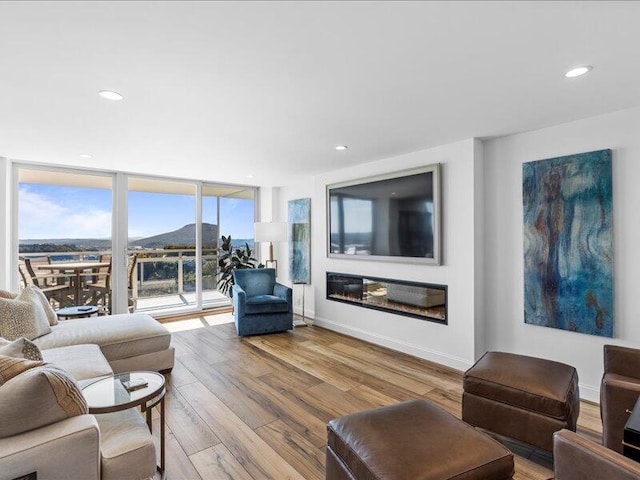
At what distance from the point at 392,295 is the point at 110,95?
3.42m

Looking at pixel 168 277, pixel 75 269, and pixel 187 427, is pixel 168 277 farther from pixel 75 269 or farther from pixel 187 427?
pixel 187 427

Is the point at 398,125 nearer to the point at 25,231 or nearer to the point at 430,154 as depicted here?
the point at 430,154

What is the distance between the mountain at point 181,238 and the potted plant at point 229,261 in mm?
246

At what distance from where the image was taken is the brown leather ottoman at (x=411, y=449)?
1.28 m

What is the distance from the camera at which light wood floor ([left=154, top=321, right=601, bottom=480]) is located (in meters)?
2.03

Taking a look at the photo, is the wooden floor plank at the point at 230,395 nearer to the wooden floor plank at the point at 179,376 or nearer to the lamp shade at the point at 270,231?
the wooden floor plank at the point at 179,376

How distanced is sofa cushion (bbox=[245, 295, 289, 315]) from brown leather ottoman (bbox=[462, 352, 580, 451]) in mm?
2881

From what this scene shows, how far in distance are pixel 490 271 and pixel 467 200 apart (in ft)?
2.53

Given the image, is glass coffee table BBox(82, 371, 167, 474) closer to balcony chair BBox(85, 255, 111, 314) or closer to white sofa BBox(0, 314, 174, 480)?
white sofa BBox(0, 314, 174, 480)

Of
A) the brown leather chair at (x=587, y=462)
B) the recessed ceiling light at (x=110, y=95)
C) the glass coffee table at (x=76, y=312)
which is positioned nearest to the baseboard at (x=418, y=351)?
the brown leather chair at (x=587, y=462)

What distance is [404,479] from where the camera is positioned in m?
1.23

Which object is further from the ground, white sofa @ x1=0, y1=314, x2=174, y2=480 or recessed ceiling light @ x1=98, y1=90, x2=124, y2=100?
recessed ceiling light @ x1=98, y1=90, x2=124, y2=100

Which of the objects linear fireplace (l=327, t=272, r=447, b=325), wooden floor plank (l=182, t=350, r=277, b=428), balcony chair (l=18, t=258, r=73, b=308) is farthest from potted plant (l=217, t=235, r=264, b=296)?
wooden floor plank (l=182, t=350, r=277, b=428)

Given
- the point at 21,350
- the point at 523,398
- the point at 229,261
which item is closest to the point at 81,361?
the point at 21,350
